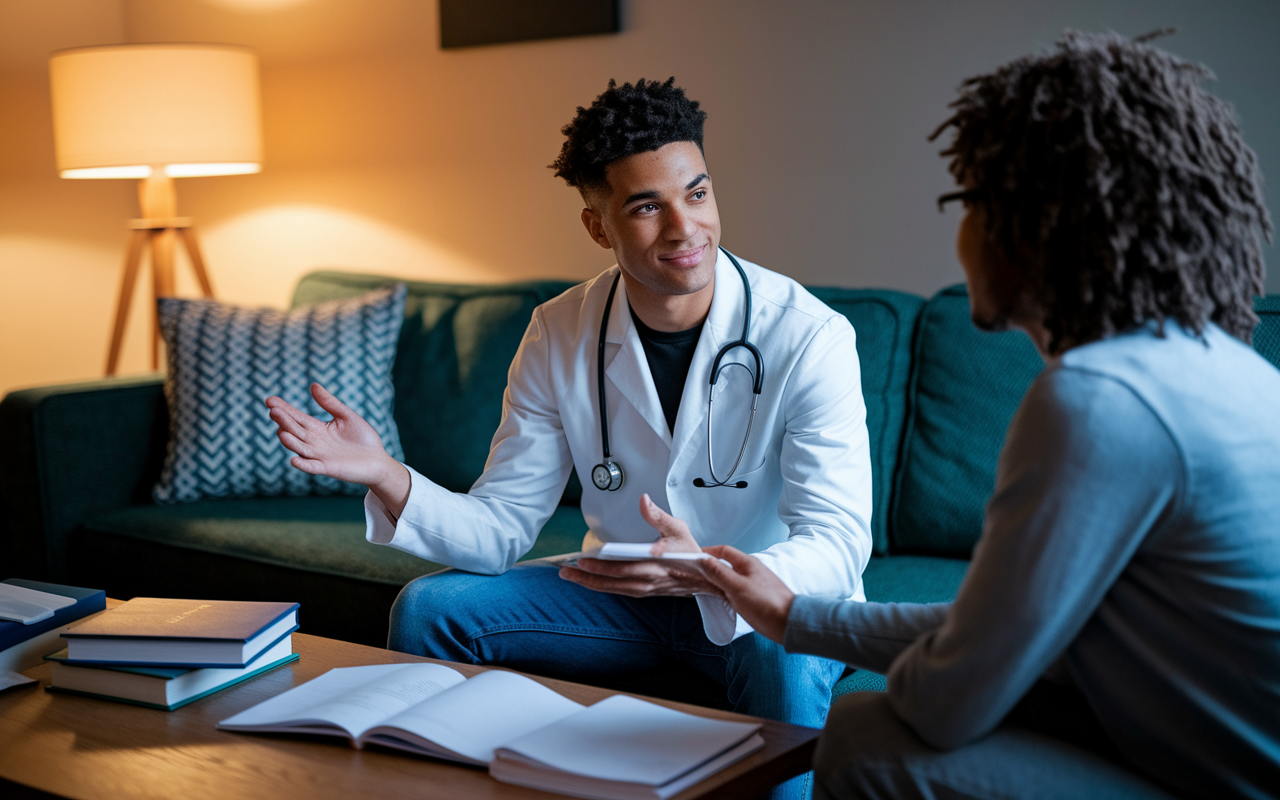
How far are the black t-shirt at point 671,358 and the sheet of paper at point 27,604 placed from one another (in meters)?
0.90

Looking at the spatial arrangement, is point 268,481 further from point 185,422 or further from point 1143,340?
point 1143,340

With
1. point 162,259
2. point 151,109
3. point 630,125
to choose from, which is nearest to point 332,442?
point 630,125

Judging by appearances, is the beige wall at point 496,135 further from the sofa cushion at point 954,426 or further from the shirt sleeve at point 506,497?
the shirt sleeve at point 506,497

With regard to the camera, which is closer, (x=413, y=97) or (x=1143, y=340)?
(x=1143, y=340)

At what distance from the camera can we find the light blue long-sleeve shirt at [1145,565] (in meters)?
0.83

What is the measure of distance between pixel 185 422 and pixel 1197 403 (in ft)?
7.30

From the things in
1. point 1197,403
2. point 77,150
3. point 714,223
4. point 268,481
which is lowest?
point 268,481

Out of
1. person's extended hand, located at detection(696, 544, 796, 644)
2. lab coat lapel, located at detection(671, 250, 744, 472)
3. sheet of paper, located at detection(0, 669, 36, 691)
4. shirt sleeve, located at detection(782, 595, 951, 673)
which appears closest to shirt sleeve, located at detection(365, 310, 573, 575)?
lab coat lapel, located at detection(671, 250, 744, 472)

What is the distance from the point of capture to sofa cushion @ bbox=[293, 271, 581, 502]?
8.27ft

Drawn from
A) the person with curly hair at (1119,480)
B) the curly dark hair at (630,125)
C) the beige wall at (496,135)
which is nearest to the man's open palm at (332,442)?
the curly dark hair at (630,125)

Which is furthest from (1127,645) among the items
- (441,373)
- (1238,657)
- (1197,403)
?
(441,373)

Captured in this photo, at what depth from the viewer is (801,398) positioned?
161 centimetres

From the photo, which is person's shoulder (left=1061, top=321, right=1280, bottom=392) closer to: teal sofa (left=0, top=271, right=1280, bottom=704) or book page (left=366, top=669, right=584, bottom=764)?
book page (left=366, top=669, right=584, bottom=764)

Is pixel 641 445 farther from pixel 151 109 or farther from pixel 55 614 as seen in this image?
pixel 151 109
